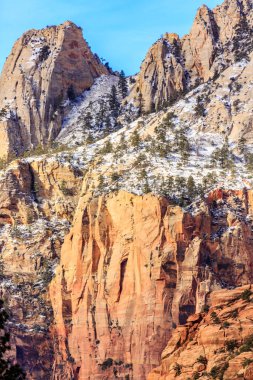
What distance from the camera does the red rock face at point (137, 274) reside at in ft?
493

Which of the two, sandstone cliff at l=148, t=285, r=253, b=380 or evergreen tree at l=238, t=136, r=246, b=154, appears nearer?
sandstone cliff at l=148, t=285, r=253, b=380

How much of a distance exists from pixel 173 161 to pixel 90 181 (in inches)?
391

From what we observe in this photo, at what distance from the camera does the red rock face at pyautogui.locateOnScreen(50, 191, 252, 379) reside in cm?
15025

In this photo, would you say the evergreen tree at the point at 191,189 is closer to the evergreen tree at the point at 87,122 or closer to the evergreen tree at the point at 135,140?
the evergreen tree at the point at 135,140

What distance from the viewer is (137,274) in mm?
153750

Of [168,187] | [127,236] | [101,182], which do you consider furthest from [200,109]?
[127,236]

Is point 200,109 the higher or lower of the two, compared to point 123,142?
higher

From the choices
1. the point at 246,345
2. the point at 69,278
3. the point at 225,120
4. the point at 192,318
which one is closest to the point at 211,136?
the point at 225,120

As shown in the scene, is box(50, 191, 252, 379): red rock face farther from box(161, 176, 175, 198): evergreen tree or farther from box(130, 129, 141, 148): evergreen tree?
box(130, 129, 141, 148): evergreen tree

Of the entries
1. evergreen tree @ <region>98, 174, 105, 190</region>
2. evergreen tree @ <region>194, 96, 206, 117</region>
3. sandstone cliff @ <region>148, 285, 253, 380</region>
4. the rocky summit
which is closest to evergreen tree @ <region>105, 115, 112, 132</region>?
the rocky summit

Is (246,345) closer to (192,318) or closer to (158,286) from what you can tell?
(192,318)

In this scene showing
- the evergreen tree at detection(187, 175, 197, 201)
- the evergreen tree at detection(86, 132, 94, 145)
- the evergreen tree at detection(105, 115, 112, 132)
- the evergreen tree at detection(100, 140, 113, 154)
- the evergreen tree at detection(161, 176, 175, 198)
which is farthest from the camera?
the evergreen tree at detection(105, 115, 112, 132)

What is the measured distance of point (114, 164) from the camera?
173 meters

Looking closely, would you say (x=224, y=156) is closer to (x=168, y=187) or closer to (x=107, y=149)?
(x=168, y=187)
